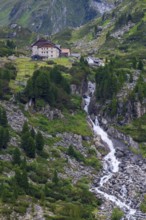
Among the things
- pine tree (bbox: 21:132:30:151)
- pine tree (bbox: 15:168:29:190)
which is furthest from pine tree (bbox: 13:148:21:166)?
pine tree (bbox: 15:168:29:190)

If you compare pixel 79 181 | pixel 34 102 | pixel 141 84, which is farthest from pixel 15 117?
pixel 141 84

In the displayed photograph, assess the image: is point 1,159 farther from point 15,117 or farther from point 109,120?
point 109,120

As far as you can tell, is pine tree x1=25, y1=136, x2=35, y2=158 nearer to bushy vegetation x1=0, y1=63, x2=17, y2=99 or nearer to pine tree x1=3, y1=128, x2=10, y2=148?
pine tree x1=3, y1=128, x2=10, y2=148

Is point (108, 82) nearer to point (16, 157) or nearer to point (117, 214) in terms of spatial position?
point (16, 157)

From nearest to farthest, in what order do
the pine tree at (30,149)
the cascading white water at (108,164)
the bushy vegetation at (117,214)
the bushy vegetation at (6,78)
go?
the bushy vegetation at (117,214), the cascading white water at (108,164), the pine tree at (30,149), the bushy vegetation at (6,78)

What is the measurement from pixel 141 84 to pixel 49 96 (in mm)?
27879

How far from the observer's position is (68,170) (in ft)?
334

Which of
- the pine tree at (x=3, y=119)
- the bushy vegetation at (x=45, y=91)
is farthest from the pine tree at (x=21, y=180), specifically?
the bushy vegetation at (x=45, y=91)

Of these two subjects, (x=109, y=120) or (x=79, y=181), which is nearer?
(x=79, y=181)

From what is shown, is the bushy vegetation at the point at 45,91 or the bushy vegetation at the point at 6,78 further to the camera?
the bushy vegetation at the point at 6,78

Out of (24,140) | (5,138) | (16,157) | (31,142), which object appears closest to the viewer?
(16,157)

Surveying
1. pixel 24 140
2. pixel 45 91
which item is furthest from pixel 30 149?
pixel 45 91

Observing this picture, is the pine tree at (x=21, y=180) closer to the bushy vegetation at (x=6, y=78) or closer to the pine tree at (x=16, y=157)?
the pine tree at (x=16, y=157)

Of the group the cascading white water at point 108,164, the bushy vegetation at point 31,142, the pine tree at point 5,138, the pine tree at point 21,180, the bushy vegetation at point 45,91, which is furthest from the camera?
the bushy vegetation at point 45,91
